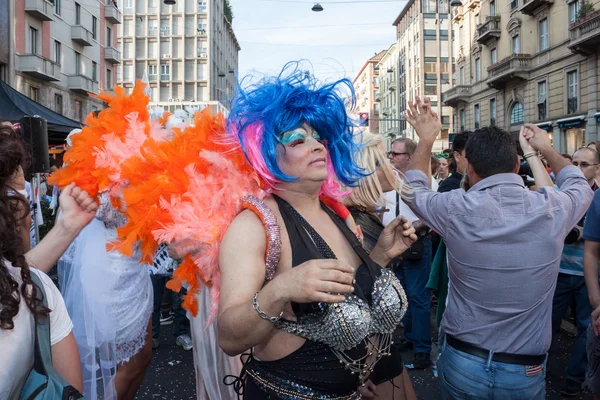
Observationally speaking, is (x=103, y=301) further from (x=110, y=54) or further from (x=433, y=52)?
(x=433, y=52)

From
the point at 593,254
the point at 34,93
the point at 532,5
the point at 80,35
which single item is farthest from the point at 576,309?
the point at 80,35

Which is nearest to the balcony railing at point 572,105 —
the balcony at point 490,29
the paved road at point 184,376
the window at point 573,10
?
the window at point 573,10

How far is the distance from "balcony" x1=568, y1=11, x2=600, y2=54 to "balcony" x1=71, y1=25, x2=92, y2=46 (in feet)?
75.5

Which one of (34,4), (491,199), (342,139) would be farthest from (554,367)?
(34,4)

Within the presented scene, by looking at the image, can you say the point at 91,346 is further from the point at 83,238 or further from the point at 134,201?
the point at 134,201

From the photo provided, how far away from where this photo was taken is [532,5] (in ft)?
77.5

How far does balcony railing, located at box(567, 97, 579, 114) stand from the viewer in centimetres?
2089

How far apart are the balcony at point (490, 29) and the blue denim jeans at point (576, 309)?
27640mm

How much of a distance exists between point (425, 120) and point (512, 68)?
26.1m

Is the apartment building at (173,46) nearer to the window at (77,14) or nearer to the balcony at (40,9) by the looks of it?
the window at (77,14)

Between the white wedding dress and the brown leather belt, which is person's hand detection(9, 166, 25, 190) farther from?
the brown leather belt

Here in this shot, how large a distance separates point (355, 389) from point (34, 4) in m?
23.0

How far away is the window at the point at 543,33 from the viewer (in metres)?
23.7

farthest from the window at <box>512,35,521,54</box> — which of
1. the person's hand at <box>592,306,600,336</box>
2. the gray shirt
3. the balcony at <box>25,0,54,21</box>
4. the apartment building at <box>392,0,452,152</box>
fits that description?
the gray shirt
